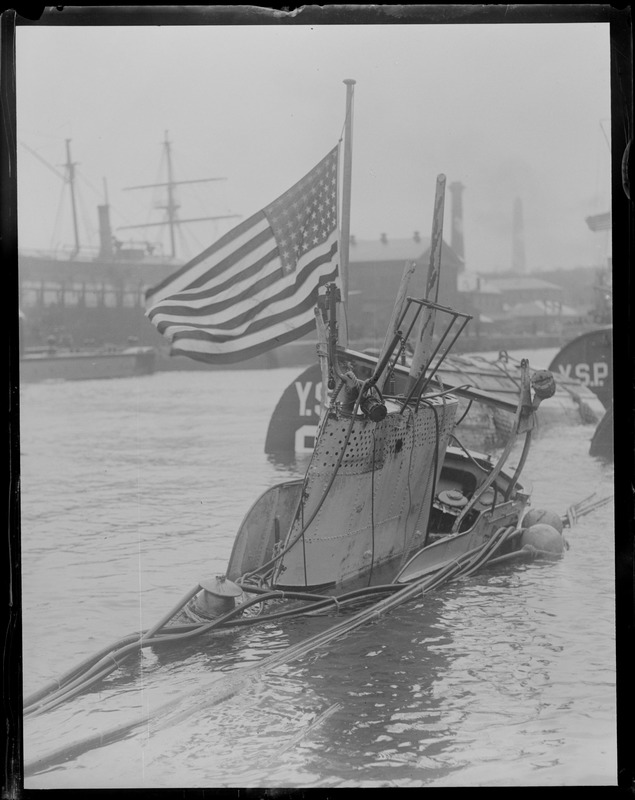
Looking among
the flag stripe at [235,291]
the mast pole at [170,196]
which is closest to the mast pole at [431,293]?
the flag stripe at [235,291]

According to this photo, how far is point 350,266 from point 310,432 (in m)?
0.72

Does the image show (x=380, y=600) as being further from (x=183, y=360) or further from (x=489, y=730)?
(x=183, y=360)

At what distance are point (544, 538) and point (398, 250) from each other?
1376mm

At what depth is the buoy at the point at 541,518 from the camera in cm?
357

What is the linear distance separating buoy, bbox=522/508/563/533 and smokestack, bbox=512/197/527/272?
1033 mm

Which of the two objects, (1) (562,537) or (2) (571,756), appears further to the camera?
(1) (562,537)

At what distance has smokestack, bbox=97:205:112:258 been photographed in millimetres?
3389

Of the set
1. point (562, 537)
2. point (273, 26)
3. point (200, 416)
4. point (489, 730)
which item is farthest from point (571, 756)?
point (273, 26)

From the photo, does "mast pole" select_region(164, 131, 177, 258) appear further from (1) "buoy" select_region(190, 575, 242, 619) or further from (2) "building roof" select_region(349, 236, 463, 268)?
(1) "buoy" select_region(190, 575, 242, 619)

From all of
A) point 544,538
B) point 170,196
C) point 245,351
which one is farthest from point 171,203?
point 544,538

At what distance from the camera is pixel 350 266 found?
138 inches

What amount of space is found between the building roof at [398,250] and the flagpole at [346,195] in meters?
0.07

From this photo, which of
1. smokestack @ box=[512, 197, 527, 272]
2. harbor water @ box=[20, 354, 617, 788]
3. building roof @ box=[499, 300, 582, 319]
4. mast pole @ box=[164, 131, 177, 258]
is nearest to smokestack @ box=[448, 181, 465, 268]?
smokestack @ box=[512, 197, 527, 272]

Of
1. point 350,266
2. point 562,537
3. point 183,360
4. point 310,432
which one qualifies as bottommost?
point 562,537
